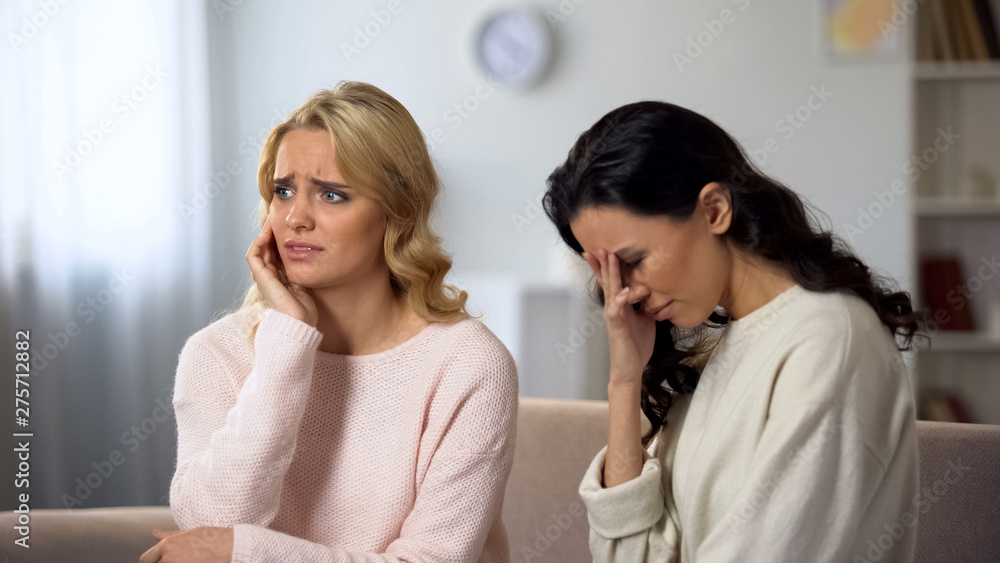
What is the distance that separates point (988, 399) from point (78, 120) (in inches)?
150

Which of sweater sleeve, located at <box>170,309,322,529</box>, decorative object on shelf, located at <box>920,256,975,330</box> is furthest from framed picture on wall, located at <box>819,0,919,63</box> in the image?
sweater sleeve, located at <box>170,309,322,529</box>

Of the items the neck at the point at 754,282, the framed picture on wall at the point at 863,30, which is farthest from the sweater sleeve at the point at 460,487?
the framed picture on wall at the point at 863,30

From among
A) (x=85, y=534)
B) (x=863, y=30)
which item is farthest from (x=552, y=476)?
(x=863, y=30)

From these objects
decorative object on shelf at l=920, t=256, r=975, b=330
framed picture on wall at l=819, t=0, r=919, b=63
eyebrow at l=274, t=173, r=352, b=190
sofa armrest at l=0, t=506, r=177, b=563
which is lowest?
sofa armrest at l=0, t=506, r=177, b=563

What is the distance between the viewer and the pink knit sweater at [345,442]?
126cm

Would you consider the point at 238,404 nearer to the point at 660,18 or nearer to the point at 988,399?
the point at 660,18

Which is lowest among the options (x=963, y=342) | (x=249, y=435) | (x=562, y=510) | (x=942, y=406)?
(x=942, y=406)

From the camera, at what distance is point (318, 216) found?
137 centimetres

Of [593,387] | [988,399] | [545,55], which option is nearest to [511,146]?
[545,55]

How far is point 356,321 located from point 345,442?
216 mm

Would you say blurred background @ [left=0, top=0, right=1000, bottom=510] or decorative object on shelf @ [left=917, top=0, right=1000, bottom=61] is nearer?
blurred background @ [left=0, top=0, right=1000, bottom=510]

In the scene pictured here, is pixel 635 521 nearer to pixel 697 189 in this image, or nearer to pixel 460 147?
pixel 697 189

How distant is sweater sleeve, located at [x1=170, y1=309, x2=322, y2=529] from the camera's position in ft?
4.12

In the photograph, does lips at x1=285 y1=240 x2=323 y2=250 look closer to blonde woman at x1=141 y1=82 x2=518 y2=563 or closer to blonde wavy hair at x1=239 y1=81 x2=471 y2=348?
blonde woman at x1=141 y1=82 x2=518 y2=563
